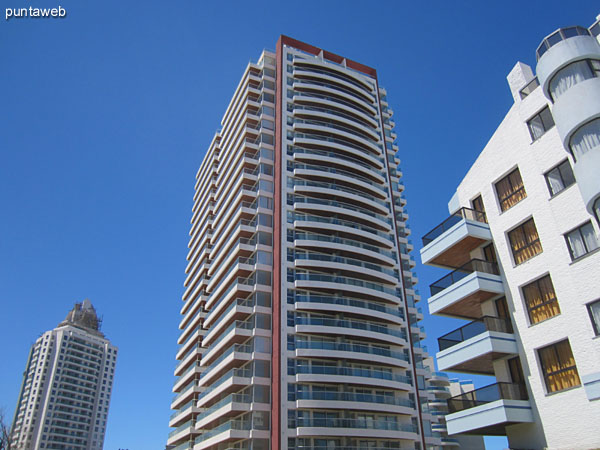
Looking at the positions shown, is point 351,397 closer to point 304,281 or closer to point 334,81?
point 304,281

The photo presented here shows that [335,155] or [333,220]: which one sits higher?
[335,155]

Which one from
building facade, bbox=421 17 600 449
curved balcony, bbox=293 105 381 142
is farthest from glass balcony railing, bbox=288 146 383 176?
building facade, bbox=421 17 600 449

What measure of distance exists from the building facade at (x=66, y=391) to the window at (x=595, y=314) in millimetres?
154555

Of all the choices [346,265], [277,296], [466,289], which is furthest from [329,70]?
[466,289]

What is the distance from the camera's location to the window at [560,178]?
71.2 feet

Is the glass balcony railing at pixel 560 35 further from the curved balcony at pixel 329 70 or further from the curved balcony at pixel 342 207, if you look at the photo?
the curved balcony at pixel 329 70

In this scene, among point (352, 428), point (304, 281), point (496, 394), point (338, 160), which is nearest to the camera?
point (496, 394)

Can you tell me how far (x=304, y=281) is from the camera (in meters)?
50.8

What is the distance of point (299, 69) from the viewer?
67312 mm

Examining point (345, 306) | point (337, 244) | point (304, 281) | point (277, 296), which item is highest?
point (337, 244)

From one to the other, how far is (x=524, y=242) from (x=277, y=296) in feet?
98.5

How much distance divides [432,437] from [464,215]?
31841mm

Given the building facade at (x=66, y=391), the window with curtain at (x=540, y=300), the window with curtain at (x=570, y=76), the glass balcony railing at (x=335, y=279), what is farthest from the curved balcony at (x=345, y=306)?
the building facade at (x=66, y=391)

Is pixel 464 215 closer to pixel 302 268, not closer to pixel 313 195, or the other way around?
pixel 302 268
